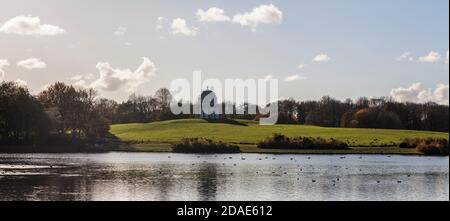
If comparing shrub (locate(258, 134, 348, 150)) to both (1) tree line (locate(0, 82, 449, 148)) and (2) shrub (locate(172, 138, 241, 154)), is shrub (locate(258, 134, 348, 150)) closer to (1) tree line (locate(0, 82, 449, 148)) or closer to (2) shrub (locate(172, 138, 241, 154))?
(2) shrub (locate(172, 138, 241, 154))

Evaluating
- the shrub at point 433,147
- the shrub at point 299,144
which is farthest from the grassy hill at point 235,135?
the shrub at point 299,144

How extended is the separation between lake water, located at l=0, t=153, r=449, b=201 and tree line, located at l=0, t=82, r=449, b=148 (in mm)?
37663

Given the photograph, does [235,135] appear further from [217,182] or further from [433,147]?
[217,182]

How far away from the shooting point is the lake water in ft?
134

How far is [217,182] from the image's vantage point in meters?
49.3

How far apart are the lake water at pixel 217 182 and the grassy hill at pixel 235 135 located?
35470 millimetres

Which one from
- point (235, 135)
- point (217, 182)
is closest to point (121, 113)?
point (235, 135)

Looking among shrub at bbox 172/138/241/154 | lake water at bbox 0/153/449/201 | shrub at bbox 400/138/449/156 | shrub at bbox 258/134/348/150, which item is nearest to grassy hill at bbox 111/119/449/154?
shrub at bbox 400/138/449/156

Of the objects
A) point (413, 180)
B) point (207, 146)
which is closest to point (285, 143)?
point (207, 146)

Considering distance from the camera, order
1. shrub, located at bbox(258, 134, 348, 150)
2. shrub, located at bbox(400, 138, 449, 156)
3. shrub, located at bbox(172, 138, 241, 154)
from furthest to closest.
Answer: shrub, located at bbox(258, 134, 348, 150) < shrub, located at bbox(400, 138, 449, 156) < shrub, located at bbox(172, 138, 241, 154)
